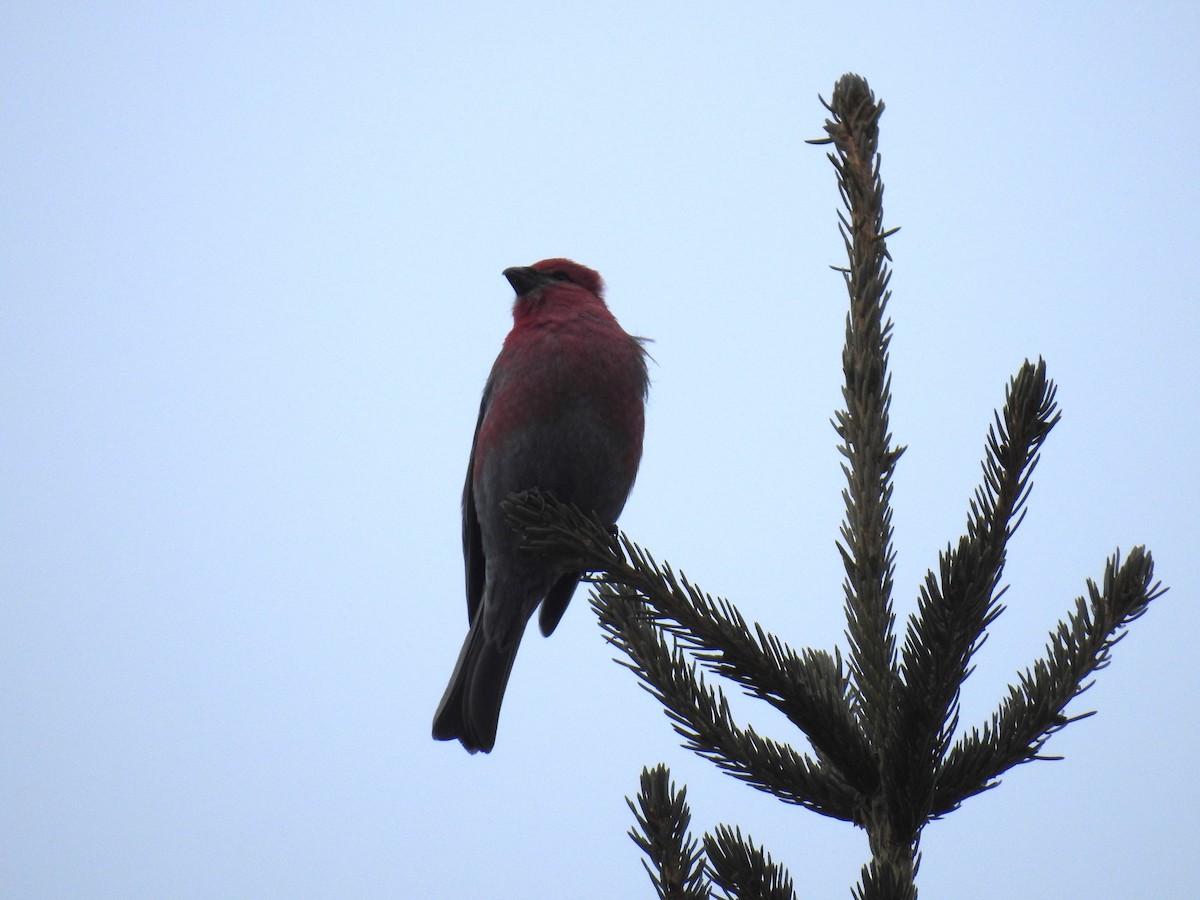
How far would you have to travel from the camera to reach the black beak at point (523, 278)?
5168 mm

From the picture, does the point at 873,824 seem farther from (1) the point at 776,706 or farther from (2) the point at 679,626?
→ (2) the point at 679,626

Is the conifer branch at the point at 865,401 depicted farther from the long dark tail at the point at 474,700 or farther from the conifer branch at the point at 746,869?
the long dark tail at the point at 474,700

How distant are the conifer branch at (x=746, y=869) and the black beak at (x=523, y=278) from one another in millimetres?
3687

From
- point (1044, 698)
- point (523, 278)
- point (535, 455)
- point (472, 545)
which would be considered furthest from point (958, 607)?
point (523, 278)

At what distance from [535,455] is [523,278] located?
1.39 meters

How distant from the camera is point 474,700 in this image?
4129 mm

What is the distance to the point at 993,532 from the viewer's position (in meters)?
1.85

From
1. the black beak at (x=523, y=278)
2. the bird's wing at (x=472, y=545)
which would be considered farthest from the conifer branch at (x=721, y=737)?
the black beak at (x=523, y=278)

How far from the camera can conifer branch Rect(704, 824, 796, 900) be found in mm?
1817

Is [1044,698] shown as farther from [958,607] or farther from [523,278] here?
[523,278]

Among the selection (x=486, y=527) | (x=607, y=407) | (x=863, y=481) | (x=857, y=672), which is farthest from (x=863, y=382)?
(x=486, y=527)

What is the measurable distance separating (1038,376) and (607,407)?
2.50 metres

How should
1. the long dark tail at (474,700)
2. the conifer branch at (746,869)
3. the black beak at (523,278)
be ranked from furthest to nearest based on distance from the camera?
the black beak at (523,278), the long dark tail at (474,700), the conifer branch at (746,869)

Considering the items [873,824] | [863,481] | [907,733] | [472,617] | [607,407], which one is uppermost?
[607,407]
